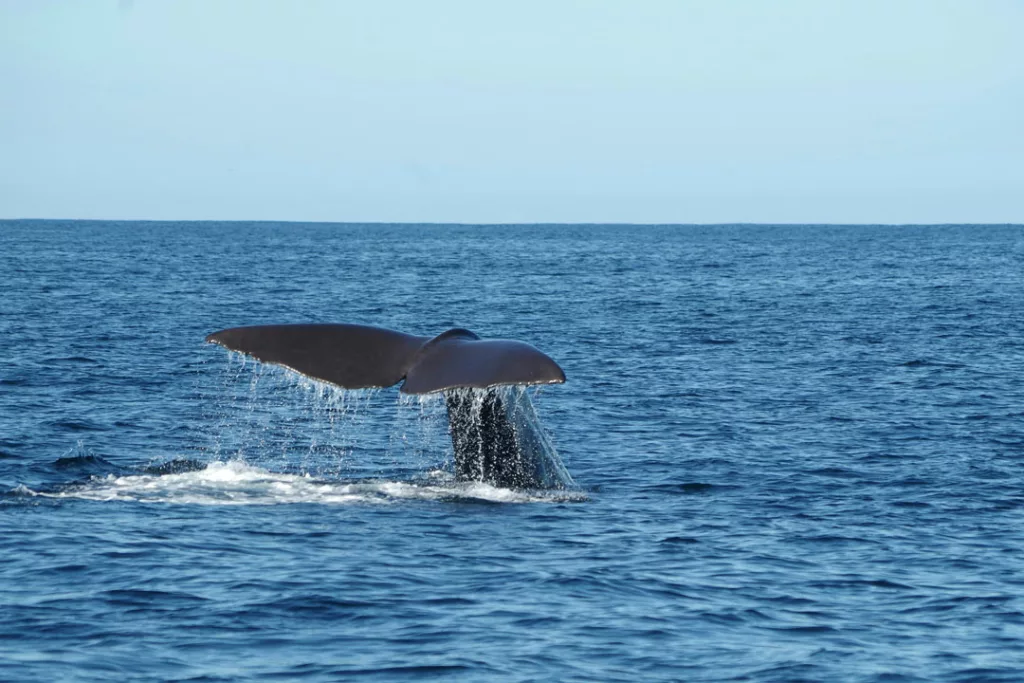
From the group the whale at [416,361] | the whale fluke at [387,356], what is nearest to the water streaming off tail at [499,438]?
the whale at [416,361]

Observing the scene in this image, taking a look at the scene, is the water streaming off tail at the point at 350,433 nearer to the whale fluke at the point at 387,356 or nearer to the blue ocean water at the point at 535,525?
the blue ocean water at the point at 535,525

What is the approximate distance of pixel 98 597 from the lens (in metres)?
10.8

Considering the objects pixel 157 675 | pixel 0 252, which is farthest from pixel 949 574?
pixel 0 252

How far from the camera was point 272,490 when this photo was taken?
1490 cm

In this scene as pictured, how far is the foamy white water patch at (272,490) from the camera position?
46.7 ft

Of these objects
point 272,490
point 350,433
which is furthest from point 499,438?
point 350,433

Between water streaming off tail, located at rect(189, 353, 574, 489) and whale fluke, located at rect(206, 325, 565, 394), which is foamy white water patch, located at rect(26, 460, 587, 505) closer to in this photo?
water streaming off tail, located at rect(189, 353, 574, 489)

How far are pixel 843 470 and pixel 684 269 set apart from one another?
203 ft

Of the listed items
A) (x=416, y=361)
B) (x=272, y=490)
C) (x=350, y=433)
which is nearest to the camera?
(x=416, y=361)

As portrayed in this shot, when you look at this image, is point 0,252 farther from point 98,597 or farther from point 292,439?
point 98,597

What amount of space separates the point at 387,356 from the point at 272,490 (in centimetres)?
356

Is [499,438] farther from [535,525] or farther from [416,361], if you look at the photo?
[416,361]

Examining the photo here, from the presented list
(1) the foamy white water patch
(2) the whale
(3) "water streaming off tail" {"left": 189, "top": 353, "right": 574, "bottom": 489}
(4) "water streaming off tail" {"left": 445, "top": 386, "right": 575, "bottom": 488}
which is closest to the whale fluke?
(2) the whale

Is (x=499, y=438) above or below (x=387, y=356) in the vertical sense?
below
